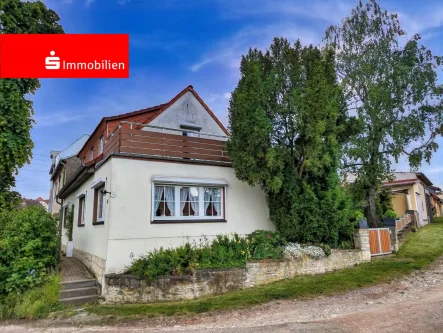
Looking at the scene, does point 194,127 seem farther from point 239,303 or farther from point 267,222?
point 239,303

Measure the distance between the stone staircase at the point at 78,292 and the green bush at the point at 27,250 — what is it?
69 centimetres

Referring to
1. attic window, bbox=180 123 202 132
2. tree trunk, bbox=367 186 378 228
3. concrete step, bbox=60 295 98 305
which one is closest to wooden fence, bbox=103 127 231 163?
concrete step, bbox=60 295 98 305

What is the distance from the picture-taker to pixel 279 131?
402 inches

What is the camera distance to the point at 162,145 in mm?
9984

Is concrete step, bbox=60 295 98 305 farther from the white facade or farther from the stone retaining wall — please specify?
the white facade

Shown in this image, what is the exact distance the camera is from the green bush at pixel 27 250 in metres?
7.52

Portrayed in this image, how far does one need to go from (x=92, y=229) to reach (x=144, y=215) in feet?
9.25

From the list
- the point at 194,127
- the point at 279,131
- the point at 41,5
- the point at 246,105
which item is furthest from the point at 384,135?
the point at 41,5

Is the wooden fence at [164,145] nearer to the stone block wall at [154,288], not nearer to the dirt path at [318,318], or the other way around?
the stone block wall at [154,288]

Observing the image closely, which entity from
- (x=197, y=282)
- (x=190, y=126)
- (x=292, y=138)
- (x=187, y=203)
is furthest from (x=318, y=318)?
(x=190, y=126)

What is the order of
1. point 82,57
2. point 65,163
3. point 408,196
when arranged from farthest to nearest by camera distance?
point 65,163
point 408,196
point 82,57

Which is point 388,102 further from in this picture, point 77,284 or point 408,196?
point 77,284

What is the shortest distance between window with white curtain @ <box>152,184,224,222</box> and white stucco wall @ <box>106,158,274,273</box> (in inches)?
10.6

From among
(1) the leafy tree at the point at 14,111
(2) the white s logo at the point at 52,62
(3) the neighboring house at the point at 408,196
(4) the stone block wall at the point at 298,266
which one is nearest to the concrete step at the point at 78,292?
(4) the stone block wall at the point at 298,266
